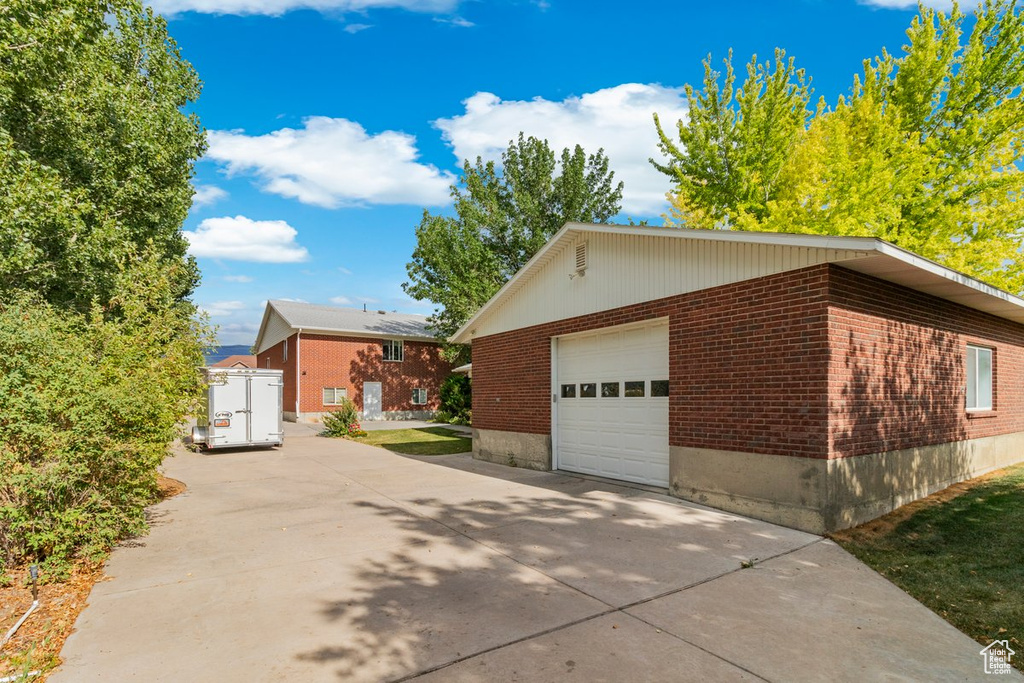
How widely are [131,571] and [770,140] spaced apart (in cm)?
2296

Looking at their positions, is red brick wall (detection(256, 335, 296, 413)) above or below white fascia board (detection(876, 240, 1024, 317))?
below

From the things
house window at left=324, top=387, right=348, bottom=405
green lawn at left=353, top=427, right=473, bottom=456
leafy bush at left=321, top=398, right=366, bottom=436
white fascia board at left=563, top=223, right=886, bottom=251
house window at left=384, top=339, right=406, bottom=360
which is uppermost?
white fascia board at left=563, top=223, right=886, bottom=251

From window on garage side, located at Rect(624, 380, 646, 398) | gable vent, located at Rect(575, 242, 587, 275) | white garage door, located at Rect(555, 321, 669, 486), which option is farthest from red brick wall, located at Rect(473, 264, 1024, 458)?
gable vent, located at Rect(575, 242, 587, 275)

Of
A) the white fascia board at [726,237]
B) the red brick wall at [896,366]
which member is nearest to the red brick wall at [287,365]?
the white fascia board at [726,237]

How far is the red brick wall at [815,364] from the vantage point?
7.07 m

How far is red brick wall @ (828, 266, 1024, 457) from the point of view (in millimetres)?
7133

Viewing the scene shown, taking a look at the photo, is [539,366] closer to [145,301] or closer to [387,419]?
[145,301]

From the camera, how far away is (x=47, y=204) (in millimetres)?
11102

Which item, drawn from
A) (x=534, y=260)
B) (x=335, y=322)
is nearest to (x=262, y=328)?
(x=335, y=322)

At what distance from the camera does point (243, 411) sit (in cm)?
1720

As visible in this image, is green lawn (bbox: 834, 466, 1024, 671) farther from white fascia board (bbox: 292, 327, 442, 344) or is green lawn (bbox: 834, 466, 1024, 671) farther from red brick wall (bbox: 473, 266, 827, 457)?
white fascia board (bbox: 292, 327, 442, 344)

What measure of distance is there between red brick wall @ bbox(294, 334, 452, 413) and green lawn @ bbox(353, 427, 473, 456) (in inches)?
311

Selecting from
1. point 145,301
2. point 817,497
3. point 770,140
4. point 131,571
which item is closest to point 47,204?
point 145,301

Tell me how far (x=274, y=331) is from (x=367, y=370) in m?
8.18
